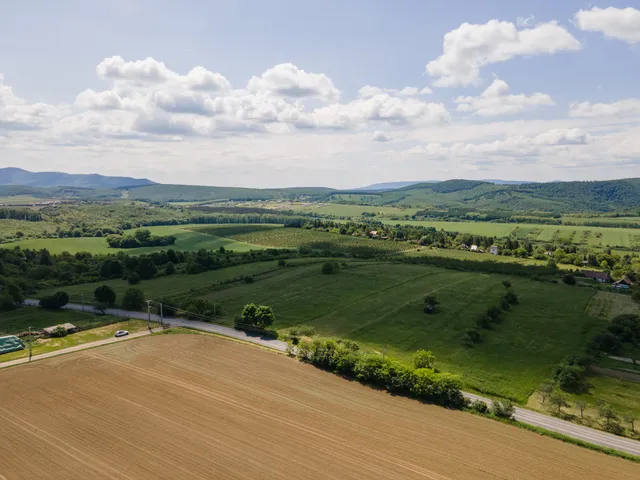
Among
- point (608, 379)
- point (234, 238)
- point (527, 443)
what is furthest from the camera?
point (234, 238)

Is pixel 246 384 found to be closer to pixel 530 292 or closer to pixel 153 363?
pixel 153 363

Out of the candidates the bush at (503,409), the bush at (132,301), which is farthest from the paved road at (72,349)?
the bush at (503,409)

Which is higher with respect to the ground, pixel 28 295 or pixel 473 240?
pixel 473 240

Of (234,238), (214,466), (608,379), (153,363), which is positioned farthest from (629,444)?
(234,238)

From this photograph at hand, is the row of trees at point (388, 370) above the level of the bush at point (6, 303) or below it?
above

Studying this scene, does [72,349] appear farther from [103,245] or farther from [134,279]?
[103,245]

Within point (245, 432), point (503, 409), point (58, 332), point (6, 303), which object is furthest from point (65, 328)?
point (503, 409)

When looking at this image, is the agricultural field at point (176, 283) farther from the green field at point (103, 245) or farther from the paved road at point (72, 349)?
the green field at point (103, 245)
